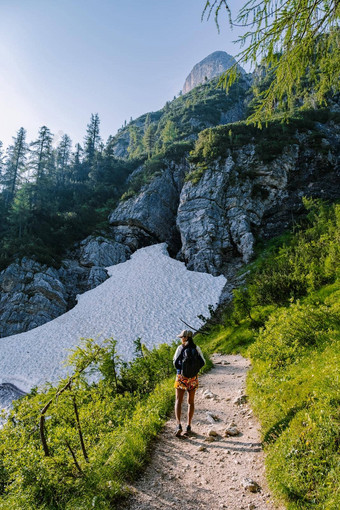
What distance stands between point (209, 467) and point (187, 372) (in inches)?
58.7

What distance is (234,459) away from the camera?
160 inches

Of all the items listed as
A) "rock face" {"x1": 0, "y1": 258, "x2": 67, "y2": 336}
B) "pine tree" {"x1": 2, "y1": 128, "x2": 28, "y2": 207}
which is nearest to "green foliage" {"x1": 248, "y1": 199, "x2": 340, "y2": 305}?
"rock face" {"x1": 0, "y1": 258, "x2": 67, "y2": 336}

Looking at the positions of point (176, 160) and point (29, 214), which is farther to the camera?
point (176, 160)

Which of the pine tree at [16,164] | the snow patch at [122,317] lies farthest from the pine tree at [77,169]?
the snow patch at [122,317]

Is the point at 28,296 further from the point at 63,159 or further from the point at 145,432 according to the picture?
the point at 63,159

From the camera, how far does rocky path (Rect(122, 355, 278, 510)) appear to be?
3.32 metres

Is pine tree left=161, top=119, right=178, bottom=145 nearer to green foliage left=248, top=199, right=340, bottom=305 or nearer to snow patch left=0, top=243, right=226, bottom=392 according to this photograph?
snow patch left=0, top=243, right=226, bottom=392

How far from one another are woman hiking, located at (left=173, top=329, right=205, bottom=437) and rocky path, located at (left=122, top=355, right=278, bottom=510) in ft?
1.38

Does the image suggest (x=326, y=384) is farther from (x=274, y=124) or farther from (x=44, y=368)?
(x=274, y=124)

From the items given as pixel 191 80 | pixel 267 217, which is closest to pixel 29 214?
pixel 267 217

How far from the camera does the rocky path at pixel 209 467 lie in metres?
3.32

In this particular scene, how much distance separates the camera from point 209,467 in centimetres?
399

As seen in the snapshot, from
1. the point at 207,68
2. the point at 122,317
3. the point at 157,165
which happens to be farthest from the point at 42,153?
the point at 207,68

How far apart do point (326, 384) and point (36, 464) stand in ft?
13.5
